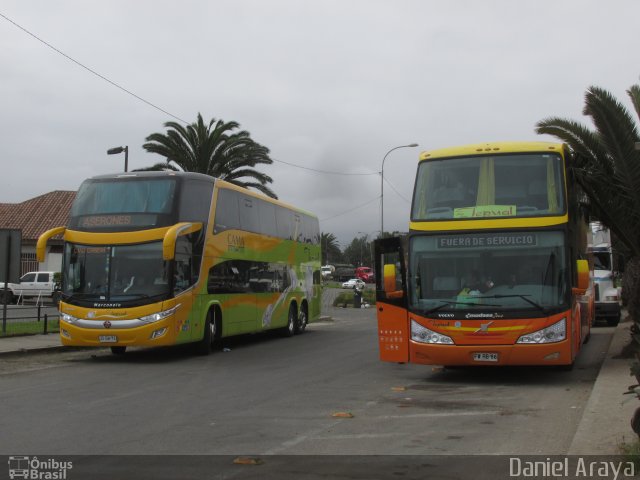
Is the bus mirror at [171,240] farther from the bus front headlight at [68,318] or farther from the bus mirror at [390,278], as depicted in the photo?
the bus mirror at [390,278]

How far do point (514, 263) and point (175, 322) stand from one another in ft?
24.5

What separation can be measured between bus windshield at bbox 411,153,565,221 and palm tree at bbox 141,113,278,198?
20.0 meters

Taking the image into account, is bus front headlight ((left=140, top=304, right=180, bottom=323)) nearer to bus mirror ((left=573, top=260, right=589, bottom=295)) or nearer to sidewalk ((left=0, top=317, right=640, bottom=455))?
bus mirror ((left=573, top=260, right=589, bottom=295))

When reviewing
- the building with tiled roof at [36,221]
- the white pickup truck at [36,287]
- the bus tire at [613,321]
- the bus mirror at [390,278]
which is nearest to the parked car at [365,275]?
the building with tiled roof at [36,221]

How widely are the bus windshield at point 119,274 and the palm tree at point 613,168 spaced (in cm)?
865

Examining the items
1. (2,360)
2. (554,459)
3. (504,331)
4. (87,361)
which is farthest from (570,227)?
(2,360)

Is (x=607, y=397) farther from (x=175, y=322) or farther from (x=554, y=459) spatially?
(x=175, y=322)

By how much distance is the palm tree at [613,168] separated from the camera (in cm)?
1425

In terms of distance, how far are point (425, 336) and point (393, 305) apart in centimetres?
85

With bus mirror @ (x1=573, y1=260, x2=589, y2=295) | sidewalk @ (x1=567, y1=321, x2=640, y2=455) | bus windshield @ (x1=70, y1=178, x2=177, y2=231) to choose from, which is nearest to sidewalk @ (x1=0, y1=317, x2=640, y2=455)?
sidewalk @ (x1=567, y1=321, x2=640, y2=455)

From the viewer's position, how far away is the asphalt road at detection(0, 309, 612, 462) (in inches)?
295

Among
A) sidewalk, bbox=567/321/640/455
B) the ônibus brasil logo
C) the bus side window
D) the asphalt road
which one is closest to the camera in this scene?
the ônibus brasil logo

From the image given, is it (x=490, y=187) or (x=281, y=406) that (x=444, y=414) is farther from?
(x=490, y=187)

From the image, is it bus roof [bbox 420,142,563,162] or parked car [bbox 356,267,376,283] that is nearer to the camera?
bus roof [bbox 420,142,563,162]
